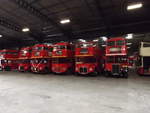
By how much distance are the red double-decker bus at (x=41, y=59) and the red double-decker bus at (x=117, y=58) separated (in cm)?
637

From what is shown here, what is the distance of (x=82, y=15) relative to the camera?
10180 millimetres

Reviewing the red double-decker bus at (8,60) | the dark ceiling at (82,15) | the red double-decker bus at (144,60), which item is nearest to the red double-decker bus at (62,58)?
the dark ceiling at (82,15)

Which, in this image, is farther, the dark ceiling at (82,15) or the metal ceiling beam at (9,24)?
the metal ceiling beam at (9,24)

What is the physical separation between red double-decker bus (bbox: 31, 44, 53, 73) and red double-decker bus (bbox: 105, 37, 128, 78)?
637cm

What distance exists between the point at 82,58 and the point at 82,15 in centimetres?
446

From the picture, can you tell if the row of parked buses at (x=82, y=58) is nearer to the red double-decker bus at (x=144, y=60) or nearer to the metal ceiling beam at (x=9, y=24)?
the red double-decker bus at (x=144, y=60)

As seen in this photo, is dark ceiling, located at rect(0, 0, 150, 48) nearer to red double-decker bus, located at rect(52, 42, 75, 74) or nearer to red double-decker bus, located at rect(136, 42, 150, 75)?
red double-decker bus, located at rect(136, 42, 150, 75)

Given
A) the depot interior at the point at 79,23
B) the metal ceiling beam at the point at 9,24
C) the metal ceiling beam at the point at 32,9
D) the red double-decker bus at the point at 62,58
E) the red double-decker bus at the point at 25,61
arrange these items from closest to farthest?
the depot interior at the point at 79,23, the metal ceiling beam at the point at 32,9, the red double-decker bus at the point at 62,58, the metal ceiling beam at the point at 9,24, the red double-decker bus at the point at 25,61

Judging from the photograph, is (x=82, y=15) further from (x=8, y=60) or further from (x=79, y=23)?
(x=8, y=60)

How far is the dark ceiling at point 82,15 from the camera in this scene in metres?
8.16

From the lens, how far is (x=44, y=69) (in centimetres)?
1089

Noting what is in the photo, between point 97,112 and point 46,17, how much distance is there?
10.5 m

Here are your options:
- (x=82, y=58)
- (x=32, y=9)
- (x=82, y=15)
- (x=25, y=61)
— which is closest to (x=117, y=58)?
(x=82, y=58)

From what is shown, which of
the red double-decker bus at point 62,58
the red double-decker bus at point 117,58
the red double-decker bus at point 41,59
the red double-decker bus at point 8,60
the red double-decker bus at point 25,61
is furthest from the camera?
the red double-decker bus at point 8,60
